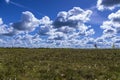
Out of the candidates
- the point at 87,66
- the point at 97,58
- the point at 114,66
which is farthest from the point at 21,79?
the point at 97,58

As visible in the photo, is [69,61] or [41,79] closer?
[41,79]

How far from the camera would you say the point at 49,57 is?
28844 millimetres

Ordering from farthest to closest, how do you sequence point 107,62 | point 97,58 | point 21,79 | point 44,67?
1. point 97,58
2. point 107,62
3. point 44,67
4. point 21,79

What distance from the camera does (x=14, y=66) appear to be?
2328 centimetres

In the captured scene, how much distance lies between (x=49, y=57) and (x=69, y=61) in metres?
2.93

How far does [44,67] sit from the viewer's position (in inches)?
916

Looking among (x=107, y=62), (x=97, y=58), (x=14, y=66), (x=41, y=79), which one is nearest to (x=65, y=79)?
(x=41, y=79)

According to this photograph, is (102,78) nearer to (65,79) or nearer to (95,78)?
(95,78)

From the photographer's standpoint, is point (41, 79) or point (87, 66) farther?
point (87, 66)

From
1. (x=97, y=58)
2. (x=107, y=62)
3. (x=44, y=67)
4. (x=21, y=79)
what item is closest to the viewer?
(x=21, y=79)

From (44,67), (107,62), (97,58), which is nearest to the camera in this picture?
(44,67)

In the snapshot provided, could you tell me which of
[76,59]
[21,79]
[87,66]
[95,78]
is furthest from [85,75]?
[76,59]

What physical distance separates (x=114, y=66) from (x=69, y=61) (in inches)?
164

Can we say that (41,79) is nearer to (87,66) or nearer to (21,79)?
(21,79)
